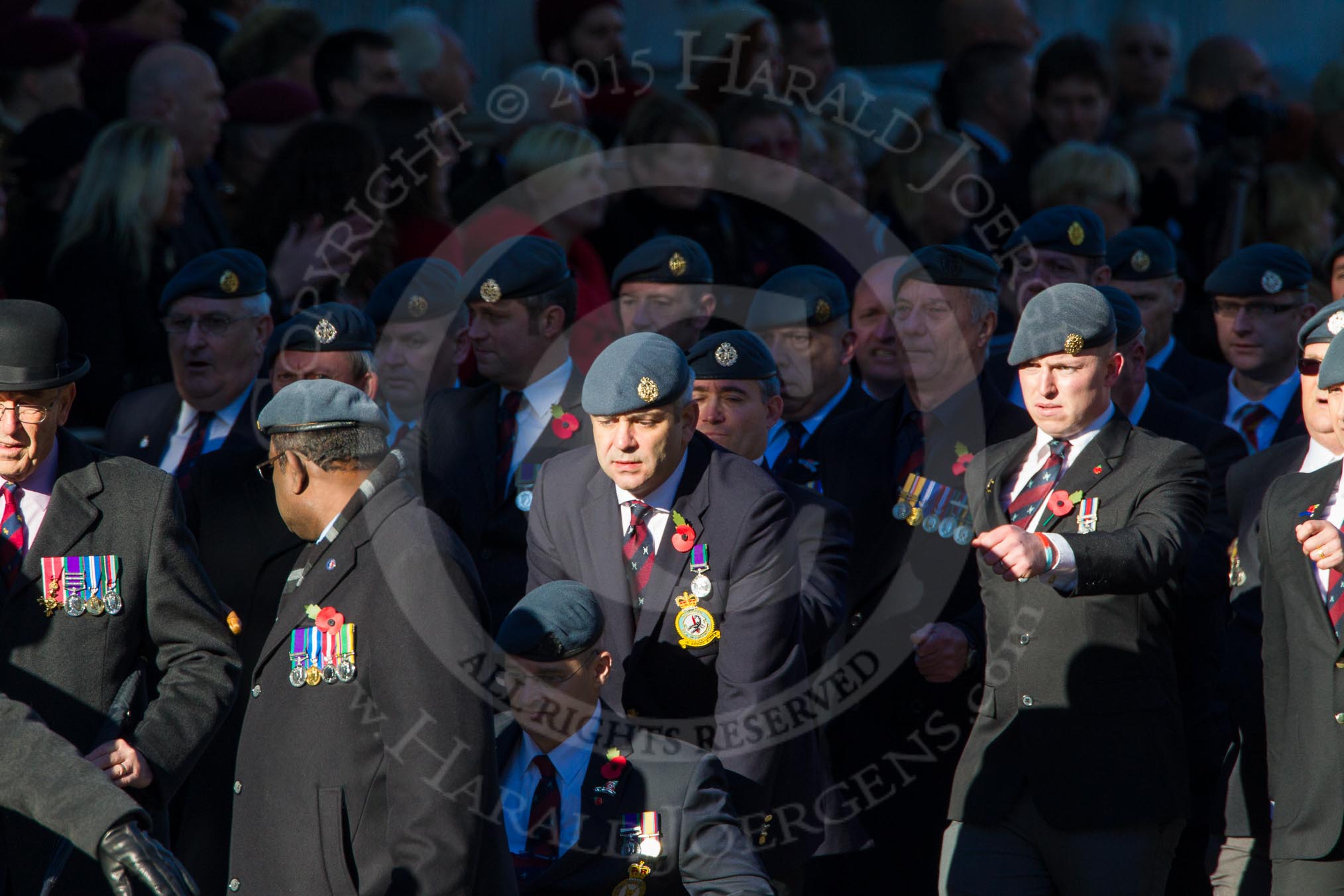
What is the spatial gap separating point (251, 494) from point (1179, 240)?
585 centimetres

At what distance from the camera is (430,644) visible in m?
4.54

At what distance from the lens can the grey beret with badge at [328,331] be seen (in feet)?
22.6

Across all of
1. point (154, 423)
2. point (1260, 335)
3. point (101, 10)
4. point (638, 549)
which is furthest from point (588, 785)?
point (101, 10)

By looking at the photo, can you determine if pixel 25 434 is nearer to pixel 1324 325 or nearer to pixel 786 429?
pixel 786 429

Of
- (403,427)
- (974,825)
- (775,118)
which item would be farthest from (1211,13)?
(974,825)

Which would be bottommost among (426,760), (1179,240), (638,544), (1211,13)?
(426,760)

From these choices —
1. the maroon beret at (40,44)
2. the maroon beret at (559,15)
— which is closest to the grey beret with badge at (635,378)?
the maroon beret at (40,44)

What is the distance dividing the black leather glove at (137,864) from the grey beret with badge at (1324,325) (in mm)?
3916

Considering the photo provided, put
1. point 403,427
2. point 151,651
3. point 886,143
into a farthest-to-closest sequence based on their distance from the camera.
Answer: point 886,143 < point 403,427 < point 151,651

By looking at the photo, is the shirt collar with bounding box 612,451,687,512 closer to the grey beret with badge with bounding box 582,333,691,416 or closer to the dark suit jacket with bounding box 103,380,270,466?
the grey beret with badge with bounding box 582,333,691,416

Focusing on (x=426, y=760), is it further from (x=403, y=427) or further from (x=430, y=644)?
(x=403, y=427)

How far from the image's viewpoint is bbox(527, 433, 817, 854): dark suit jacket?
5.29m

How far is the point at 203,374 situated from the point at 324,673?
285 centimetres

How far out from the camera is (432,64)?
34.9ft
